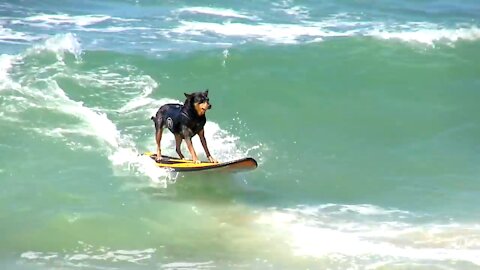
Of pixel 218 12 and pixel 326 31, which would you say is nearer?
pixel 326 31

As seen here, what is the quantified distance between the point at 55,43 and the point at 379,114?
7.00 meters

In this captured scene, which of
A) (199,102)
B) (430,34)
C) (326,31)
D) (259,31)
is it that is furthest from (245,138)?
(430,34)

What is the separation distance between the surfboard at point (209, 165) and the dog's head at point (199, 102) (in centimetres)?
69

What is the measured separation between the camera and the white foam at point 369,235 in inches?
380

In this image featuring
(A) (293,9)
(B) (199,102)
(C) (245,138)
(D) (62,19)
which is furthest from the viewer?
(A) (293,9)

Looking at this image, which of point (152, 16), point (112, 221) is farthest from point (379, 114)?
point (152, 16)

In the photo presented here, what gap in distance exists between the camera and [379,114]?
16203mm

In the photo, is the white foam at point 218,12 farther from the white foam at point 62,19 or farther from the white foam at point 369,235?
the white foam at point 369,235

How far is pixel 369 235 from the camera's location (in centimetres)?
1031

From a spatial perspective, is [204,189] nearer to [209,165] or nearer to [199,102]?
[209,165]

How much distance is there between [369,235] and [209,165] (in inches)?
91.9

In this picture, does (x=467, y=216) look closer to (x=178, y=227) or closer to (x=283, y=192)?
(x=283, y=192)

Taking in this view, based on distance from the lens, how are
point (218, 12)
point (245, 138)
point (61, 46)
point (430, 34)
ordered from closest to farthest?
point (245, 138)
point (61, 46)
point (430, 34)
point (218, 12)

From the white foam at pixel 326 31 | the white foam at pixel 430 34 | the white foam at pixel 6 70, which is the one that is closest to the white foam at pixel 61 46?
the white foam at pixel 6 70
